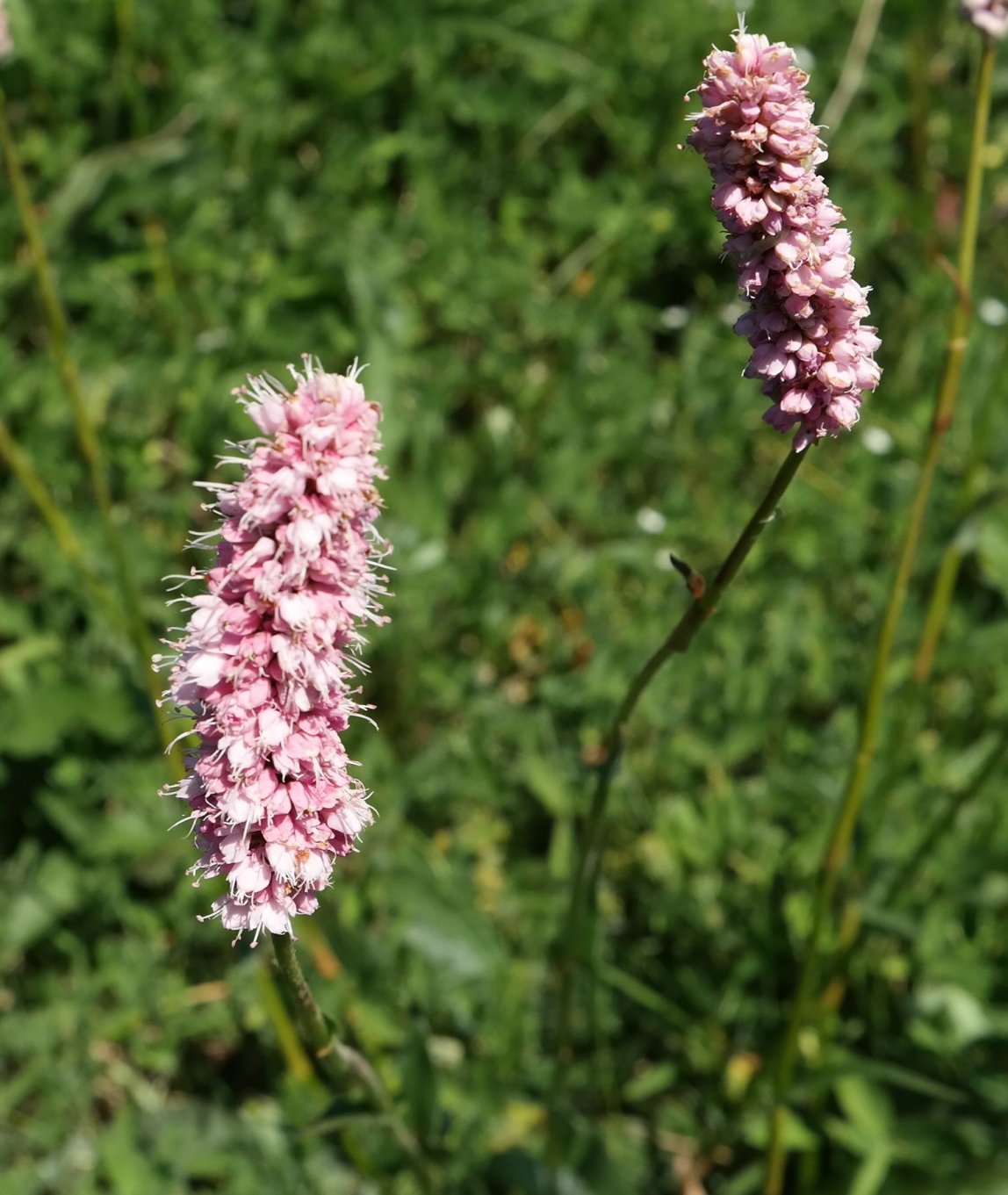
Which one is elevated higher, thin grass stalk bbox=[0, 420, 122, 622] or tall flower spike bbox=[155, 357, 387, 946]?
thin grass stalk bbox=[0, 420, 122, 622]

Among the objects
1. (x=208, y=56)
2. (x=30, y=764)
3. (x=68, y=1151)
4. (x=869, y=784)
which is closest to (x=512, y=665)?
(x=869, y=784)

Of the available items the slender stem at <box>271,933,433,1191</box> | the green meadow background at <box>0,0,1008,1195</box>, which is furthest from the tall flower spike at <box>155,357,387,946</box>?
the green meadow background at <box>0,0,1008,1195</box>

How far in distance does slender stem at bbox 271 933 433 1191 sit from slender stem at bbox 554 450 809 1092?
1.31 ft

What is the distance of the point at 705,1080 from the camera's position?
11.1ft

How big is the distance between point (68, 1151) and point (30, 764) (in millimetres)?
1011

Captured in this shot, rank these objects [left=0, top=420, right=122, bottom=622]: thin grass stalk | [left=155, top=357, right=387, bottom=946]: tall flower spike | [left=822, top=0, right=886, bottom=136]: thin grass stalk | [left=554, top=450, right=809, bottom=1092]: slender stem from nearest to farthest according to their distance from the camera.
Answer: [left=155, top=357, right=387, bottom=946]: tall flower spike → [left=554, top=450, right=809, bottom=1092]: slender stem → [left=0, top=420, right=122, bottom=622]: thin grass stalk → [left=822, top=0, right=886, bottom=136]: thin grass stalk

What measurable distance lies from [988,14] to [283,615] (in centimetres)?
169

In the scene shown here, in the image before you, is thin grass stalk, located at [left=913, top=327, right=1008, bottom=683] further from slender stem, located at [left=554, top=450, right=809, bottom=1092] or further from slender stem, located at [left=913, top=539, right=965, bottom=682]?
slender stem, located at [left=554, top=450, right=809, bottom=1092]

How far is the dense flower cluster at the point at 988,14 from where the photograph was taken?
2.26m

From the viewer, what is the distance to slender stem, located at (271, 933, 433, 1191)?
1.75m

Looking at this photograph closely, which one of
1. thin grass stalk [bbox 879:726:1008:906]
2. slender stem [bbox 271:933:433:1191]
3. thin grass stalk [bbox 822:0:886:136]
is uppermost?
thin grass stalk [bbox 822:0:886:136]

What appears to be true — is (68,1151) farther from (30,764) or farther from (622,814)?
(622,814)

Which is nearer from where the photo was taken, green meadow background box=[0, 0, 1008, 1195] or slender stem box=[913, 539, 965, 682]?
slender stem box=[913, 539, 965, 682]

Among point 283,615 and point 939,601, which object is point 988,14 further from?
point 283,615
